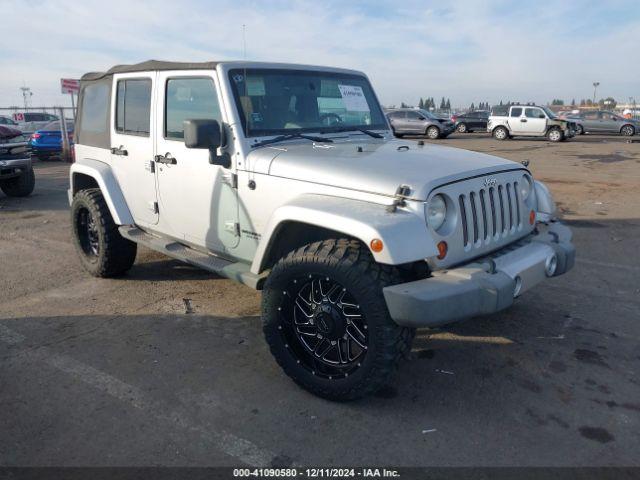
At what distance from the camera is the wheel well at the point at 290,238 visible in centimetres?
345

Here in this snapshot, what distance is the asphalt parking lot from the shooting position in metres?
2.86

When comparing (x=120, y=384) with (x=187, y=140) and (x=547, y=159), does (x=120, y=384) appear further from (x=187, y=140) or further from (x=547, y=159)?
(x=547, y=159)

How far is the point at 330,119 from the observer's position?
14.5ft

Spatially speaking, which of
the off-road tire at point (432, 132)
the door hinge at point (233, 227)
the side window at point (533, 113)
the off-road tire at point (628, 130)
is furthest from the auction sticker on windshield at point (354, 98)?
the off-road tire at point (628, 130)

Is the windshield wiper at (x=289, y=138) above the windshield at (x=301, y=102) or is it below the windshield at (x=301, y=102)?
below

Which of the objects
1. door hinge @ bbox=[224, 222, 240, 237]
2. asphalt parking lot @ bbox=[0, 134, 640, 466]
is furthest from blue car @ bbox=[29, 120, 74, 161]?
door hinge @ bbox=[224, 222, 240, 237]

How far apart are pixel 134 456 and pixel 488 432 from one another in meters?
1.91

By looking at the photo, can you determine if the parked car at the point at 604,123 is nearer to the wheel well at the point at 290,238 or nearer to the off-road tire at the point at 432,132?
the off-road tire at the point at 432,132

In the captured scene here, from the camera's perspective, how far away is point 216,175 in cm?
397

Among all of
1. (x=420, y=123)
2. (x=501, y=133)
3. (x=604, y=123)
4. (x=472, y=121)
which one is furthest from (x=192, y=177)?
(x=472, y=121)

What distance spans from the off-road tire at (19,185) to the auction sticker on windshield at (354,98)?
8.33m

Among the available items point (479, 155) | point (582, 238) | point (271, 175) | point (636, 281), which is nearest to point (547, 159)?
point (582, 238)

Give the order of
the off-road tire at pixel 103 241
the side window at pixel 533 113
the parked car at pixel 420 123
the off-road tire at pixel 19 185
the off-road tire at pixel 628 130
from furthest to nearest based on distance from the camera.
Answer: the off-road tire at pixel 628 130 → the parked car at pixel 420 123 → the side window at pixel 533 113 → the off-road tire at pixel 19 185 → the off-road tire at pixel 103 241

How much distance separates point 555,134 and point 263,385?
83.4 feet
